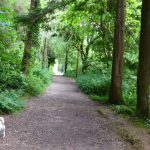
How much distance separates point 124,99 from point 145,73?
474 centimetres

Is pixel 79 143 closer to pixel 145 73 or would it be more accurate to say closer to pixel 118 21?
pixel 145 73

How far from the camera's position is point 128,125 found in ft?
36.5

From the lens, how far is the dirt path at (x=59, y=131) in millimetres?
8406

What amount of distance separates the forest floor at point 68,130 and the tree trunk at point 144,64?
93cm

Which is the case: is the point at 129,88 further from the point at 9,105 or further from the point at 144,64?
the point at 9,105

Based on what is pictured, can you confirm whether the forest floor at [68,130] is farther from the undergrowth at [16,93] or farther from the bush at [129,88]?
the bush at [129,88]

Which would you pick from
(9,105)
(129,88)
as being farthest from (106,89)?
(9,105)

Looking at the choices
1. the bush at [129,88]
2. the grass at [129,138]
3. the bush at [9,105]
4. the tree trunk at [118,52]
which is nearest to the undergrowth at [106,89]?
the bush at [129,88]

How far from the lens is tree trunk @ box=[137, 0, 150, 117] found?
11922mm

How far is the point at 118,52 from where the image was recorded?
52.8 ft

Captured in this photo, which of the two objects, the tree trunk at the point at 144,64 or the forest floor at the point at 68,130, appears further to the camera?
the tree trunk at the point at 144,64

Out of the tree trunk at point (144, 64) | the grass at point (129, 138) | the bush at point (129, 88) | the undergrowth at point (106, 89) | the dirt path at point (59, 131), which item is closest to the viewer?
the dirt path at point (59, 131)

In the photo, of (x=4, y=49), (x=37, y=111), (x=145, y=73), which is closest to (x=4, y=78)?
(x=4, y=49)

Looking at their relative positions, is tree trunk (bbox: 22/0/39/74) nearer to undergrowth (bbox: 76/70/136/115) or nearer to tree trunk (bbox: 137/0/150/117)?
undergrowth (bbox: 76/70/136/115)
